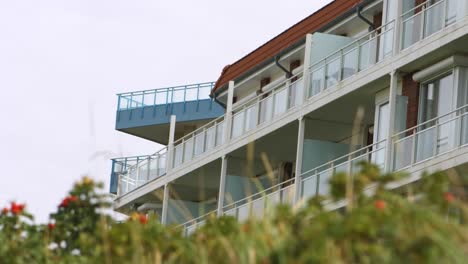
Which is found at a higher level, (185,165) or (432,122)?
(185,165)

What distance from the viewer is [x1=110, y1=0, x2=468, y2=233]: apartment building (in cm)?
2753

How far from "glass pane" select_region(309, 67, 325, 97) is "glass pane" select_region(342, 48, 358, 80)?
1.43 meters

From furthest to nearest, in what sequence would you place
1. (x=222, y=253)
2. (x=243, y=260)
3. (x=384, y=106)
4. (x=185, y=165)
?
(x=185, y=165) → (x=384, y=106) → (x=222, y=253) → (x=243, y=260)

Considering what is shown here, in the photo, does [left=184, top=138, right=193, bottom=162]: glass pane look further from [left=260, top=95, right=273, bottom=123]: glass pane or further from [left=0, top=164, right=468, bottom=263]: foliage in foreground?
[left=0, top=164, right=468, bottom=263]: foliage in foreground

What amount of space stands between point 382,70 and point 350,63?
5.61 ft

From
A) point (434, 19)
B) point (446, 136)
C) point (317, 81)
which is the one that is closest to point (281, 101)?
point (317, 81)

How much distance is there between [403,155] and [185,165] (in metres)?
16.3

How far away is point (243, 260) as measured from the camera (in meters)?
7.95

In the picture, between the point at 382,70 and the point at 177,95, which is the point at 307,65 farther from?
the point at 177,95

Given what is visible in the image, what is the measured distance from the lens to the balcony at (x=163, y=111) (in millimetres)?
60781

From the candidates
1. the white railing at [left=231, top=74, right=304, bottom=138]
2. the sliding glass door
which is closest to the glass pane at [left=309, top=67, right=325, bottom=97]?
the white railing at [left=231, top=74, right=304, bottom=138]

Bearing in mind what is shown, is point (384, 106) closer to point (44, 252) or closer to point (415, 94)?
point (415, 94)

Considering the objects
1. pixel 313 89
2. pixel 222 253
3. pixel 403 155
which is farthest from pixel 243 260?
pixel 313 89

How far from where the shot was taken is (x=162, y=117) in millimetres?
60625
